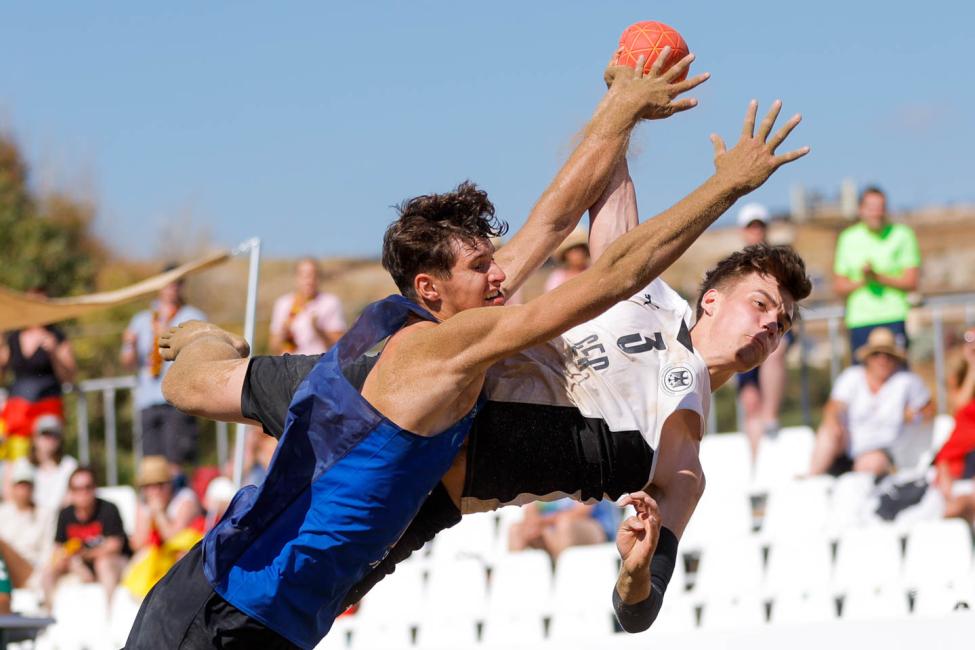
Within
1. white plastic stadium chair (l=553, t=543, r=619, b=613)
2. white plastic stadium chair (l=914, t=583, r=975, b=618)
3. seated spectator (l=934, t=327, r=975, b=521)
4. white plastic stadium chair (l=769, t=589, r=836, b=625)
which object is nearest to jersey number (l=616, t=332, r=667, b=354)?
white plastic stadium chair (l=914, t=583, r=975, b=618)

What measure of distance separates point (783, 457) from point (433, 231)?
5.04 m

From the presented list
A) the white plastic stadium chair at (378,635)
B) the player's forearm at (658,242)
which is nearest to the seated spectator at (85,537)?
the white plastic stadium chair at (378,635)

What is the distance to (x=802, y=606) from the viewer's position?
291 inches

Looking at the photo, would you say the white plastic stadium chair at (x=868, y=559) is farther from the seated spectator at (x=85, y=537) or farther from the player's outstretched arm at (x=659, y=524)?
the seated spectator at (x=85, y=537)

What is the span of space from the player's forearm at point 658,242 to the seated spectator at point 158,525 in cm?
573

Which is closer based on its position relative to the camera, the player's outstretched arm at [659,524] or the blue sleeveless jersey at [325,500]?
the blue sleeveless jersey at [325,500]

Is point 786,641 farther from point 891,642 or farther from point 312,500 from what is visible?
point 312,500

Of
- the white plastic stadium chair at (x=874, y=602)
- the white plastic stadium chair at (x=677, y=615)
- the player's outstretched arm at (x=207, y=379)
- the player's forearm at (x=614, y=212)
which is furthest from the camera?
the white plastic stadium chair at (x=677, y=615)

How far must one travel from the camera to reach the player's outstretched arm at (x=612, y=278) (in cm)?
371

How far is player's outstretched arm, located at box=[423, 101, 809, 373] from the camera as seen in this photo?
3715mm

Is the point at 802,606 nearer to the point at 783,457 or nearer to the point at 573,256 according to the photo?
the point at 783,457

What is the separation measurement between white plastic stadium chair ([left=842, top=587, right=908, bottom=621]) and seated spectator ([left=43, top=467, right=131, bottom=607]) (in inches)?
178

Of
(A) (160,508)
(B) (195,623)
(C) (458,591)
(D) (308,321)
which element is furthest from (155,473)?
(B) (195,623)

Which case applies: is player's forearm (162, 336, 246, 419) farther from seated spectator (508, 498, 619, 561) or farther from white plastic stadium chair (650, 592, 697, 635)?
seated spectator (508, 498, 619, 561)
